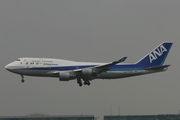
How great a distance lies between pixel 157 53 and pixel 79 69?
54.9 feet

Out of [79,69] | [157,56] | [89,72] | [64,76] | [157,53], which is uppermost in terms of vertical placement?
[157,53]

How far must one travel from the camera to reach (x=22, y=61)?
85.4 meters

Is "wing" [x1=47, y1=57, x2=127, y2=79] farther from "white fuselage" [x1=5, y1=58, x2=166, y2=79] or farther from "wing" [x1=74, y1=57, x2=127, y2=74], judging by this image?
"white fuselage" [x1=5, y1=58, x2=166, y2=79]

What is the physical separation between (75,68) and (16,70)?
10.1 metres

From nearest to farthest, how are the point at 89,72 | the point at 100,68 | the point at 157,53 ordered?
the point at 89,72, the point at 100,68, the point at 157,53

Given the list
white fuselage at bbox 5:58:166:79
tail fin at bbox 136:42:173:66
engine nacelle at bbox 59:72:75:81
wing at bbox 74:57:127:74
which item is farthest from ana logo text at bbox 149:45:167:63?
engine nacelle at bbox 59:72:75:81

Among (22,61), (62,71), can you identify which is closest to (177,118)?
(62,71)

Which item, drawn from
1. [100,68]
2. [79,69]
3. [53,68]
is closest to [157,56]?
[100,68]

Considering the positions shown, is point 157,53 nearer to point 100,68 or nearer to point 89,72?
point 100,68

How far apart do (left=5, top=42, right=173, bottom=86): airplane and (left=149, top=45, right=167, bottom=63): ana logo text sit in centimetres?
119

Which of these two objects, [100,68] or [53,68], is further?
[100,68]

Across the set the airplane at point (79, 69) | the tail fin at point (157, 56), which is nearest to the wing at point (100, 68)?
the airplane at point (79, 69)

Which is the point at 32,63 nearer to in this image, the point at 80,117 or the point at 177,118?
the point at 80,117

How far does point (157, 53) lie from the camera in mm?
93500
